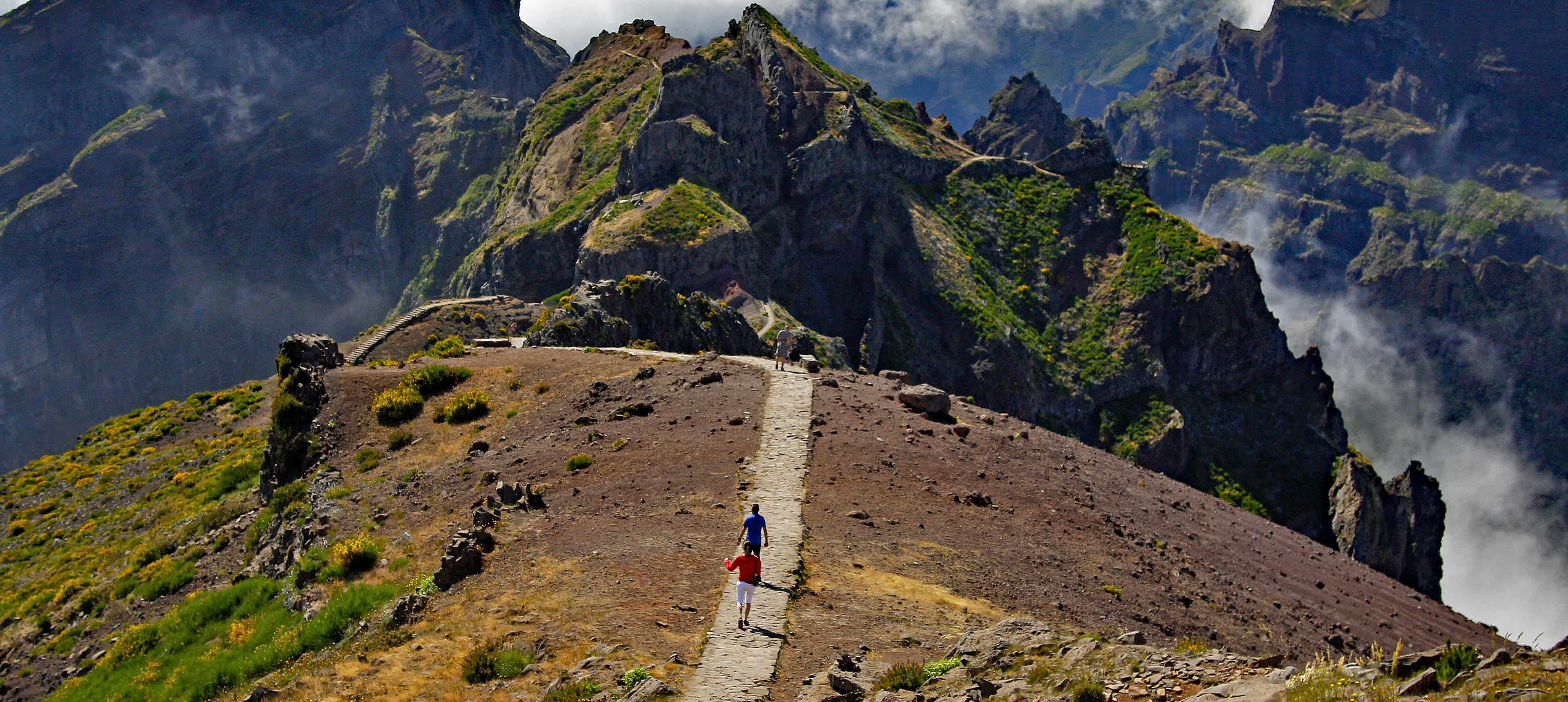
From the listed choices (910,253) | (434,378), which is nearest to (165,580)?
(434,378)

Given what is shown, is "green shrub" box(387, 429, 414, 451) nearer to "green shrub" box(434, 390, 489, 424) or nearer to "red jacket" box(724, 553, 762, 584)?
"green shrub" box(434, 390, 489, 424)

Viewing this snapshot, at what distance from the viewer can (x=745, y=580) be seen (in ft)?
54.7

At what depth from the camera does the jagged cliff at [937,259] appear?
93312 millimetres

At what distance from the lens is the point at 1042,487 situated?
27.7 metres

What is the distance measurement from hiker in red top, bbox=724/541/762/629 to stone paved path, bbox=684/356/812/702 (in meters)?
0.18

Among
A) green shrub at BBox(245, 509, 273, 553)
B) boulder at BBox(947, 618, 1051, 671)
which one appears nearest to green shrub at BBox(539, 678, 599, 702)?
boulder at BBox(947, 618, 1051, 671)

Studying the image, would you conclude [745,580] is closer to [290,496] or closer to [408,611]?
[408,611]

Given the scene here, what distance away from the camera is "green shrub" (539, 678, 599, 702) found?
13.9 metres

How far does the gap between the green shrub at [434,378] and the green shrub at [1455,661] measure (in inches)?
1286

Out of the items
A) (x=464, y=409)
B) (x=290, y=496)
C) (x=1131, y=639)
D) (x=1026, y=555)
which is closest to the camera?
(x=1131, y=639)

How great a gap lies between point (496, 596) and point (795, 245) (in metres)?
91.1

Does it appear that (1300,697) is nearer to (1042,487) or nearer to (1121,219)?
(1042,487)

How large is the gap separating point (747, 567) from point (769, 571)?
2.44 metres

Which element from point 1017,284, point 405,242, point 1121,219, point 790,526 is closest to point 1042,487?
point 790,526
